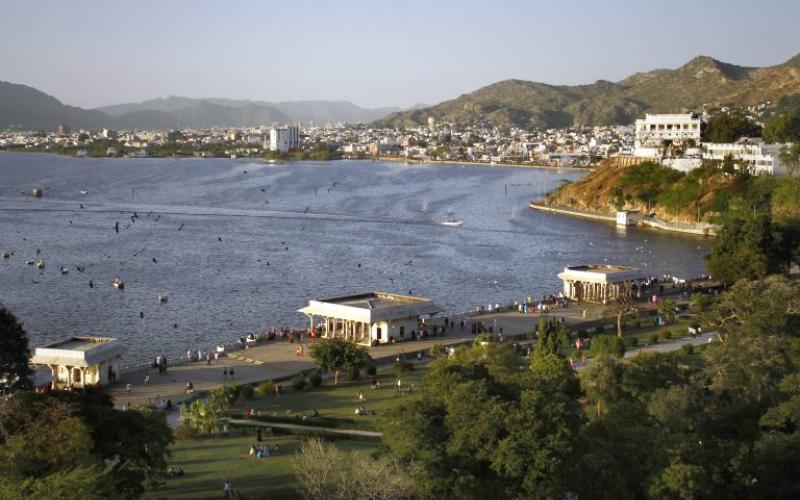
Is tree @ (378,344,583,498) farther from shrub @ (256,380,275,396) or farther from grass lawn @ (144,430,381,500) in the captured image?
shrub @ (256,380,275,396)

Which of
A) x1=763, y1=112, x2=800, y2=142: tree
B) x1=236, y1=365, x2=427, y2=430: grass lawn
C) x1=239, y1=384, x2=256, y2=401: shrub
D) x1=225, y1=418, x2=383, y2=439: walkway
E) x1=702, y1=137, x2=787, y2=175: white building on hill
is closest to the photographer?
x1=225, y1=418, x2=383, y2=439: walkway

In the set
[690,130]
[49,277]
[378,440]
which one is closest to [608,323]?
[378,440]

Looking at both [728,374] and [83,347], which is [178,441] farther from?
[728,374]

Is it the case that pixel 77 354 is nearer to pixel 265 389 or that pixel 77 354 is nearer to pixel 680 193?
pixel 265 389

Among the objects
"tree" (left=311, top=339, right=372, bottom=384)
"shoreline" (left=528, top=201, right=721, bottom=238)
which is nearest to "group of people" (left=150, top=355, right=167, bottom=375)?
"tree" (left=311, top=339, right=372, bottom=384)

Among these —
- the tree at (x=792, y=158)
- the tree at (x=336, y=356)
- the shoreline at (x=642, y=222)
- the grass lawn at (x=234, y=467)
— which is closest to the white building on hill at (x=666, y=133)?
the shoreline at (x=642, y=222)

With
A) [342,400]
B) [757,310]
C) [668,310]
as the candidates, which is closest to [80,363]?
[342,400]
